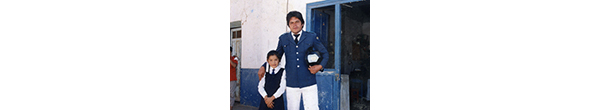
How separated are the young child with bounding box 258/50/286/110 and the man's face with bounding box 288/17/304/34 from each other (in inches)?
9.6

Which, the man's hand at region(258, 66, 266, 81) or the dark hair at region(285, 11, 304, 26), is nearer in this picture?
the dark hair at region(285, 11, 304, 26)

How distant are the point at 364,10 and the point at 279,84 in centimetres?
90

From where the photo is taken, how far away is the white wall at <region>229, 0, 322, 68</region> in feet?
8.51

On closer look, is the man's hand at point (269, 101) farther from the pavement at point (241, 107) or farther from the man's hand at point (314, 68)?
the man's hand at point (314, 68)

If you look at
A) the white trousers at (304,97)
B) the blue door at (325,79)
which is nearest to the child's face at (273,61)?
the white trousers at (304,97)

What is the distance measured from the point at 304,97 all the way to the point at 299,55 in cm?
31

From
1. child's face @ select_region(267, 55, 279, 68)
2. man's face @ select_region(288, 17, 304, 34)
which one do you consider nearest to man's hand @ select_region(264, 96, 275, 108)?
child's face @ select_region(267, 55, 279, 68)

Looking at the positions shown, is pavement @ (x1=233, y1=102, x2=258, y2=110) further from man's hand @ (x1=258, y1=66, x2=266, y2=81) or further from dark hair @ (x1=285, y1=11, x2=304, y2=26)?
dark hair @ (x1=285, y1=11, x2=304, y2=26)

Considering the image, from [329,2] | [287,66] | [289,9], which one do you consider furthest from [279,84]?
A: [329,2]

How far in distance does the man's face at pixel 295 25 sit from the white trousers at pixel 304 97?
0.43 metres

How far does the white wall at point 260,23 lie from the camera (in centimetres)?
259

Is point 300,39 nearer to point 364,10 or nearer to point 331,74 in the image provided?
point 331,74

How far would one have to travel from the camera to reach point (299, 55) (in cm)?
253

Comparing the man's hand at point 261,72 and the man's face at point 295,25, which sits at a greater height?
the man's face at point 295,25
